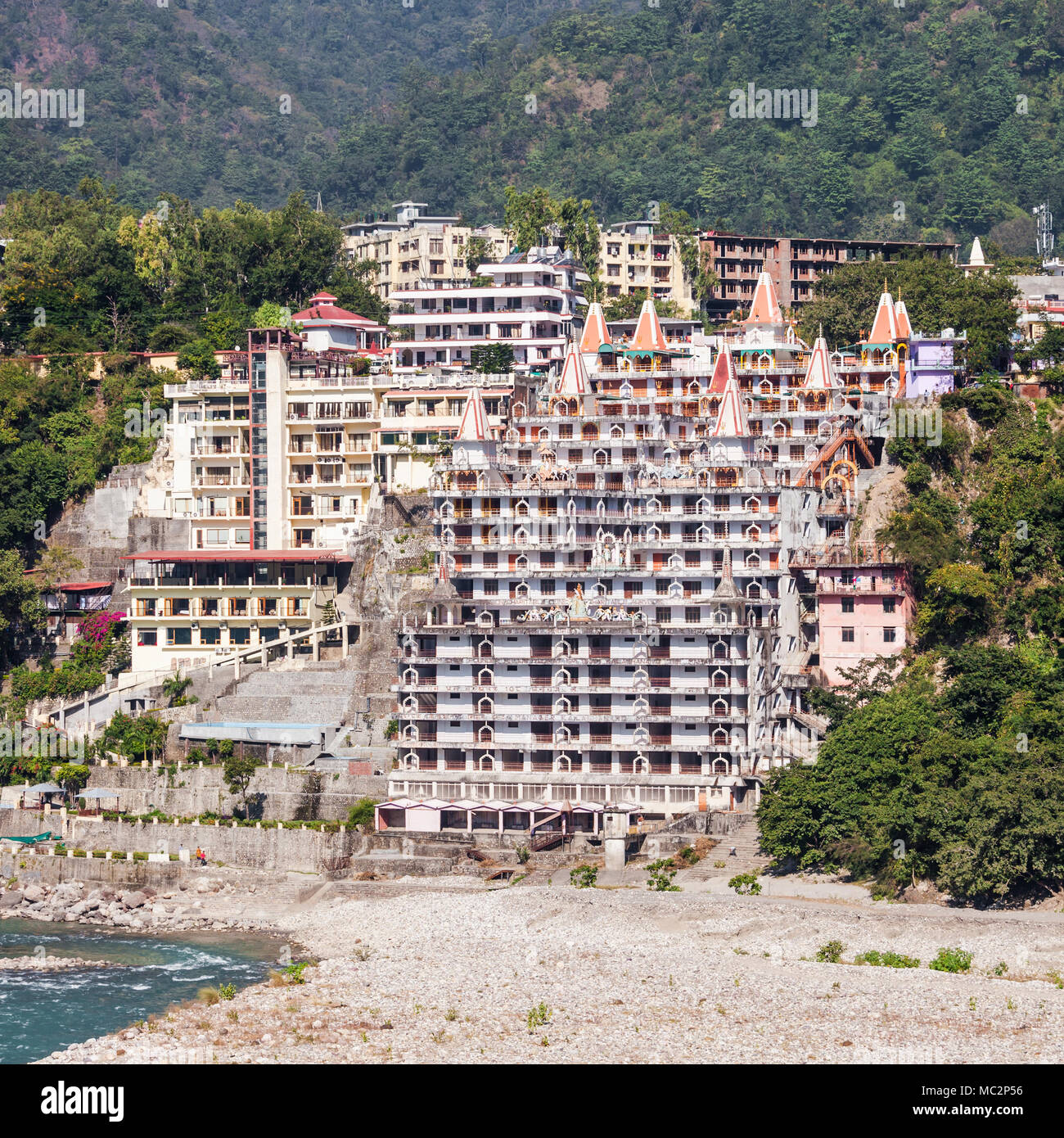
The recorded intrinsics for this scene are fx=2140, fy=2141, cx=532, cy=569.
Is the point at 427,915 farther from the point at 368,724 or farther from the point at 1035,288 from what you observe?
the point at 1035,288

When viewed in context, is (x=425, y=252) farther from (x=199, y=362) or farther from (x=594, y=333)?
(x=594, y=333)

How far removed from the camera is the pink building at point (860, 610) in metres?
87.4

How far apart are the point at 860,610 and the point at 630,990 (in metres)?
27.3

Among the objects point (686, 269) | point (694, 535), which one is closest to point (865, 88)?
point (686, 269)

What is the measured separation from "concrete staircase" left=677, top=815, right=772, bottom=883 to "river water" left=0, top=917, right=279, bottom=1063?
51.2ft

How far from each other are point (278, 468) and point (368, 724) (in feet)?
65.3

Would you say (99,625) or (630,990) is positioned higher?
(99,625)

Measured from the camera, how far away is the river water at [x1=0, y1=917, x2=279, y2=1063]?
65.6m

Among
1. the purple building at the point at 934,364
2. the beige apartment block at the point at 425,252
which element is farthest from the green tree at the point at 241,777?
the beige apartment block at the point at 425,252

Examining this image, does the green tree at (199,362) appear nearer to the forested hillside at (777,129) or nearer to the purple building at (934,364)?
the purple building at (934,364)

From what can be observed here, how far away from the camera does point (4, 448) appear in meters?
111

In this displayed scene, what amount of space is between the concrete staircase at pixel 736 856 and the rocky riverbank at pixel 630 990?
272 cm

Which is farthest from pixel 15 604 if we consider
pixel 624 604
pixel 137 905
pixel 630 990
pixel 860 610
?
pixel 630 990

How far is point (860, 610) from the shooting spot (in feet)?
288
